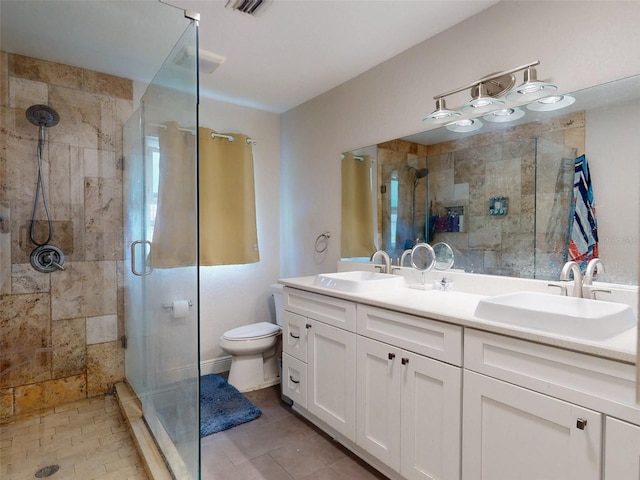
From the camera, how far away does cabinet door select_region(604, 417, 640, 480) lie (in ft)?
2.99

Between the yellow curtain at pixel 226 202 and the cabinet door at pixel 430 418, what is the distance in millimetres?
1940

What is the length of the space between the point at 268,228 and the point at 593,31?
2654 millimetres

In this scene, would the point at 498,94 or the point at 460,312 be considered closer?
the point at 460,312

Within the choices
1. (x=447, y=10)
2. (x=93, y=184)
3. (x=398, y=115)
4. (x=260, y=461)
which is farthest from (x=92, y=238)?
(x=447, y=10)

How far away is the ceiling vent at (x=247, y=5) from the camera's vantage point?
1.75 meters

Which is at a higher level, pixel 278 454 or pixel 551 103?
pixel 551 103

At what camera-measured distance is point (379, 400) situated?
5.38 ft

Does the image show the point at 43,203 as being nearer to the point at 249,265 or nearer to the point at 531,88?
the point at 249,265

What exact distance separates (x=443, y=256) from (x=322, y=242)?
1159 millimetres

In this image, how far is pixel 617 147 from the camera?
139cm

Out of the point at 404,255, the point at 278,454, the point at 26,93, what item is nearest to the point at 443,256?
the point at 404,255

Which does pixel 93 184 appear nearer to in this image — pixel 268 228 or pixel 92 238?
pixel 92 238

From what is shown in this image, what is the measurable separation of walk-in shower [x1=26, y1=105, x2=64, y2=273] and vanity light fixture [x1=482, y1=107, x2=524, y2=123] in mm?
2756

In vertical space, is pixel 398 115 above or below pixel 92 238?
above
